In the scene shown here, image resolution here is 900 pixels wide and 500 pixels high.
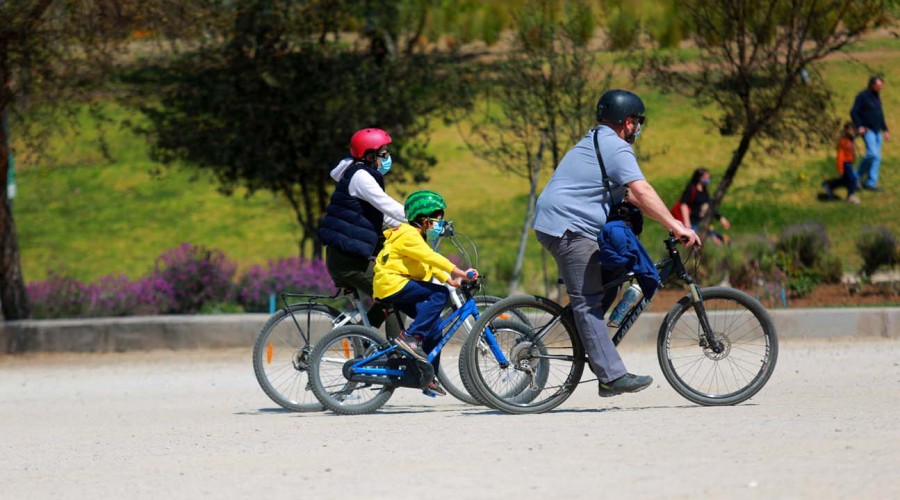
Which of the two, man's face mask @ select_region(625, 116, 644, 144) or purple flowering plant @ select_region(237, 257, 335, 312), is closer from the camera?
man's face mask @ select_region(625, 116, 644, 144)

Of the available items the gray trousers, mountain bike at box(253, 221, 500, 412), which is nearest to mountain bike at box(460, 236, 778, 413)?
the gray trousers

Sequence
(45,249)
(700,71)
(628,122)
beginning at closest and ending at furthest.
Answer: (628,122) < (700,71) < (45,249)

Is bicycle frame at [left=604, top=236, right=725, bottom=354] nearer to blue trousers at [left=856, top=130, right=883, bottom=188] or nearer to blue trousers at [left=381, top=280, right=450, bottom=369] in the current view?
blue trousers at [left=381, top=280, right=450, bottom=369]

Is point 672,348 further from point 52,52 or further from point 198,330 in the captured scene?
point 52,52

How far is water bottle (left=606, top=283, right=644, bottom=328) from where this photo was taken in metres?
8.27

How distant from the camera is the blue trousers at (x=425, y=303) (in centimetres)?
854

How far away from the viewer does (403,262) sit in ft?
28.1

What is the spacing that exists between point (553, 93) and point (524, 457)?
1057 centimetres

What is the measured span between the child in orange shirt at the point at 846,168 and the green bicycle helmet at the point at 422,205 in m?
14.0

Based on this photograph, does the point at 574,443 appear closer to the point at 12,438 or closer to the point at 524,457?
the point at 524,457

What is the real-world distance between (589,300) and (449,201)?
1971cm

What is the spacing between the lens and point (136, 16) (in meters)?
14.2

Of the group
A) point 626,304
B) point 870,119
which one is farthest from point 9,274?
point 870,119

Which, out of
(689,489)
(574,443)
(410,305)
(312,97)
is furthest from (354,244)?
(312,97)
